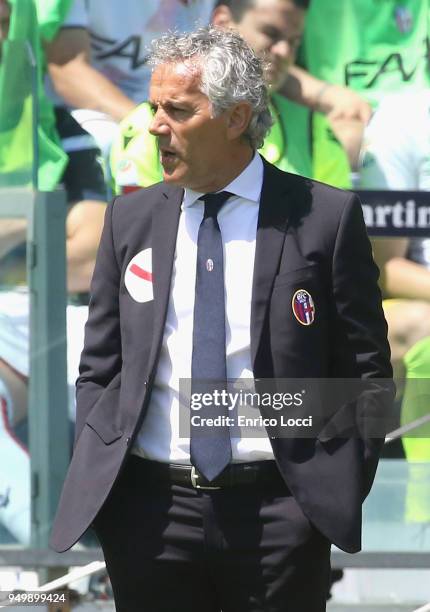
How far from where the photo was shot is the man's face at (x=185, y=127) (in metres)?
2.86

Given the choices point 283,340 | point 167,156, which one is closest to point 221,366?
point 283,340

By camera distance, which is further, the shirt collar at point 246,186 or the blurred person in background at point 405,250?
the blurred person in background at point 405,250

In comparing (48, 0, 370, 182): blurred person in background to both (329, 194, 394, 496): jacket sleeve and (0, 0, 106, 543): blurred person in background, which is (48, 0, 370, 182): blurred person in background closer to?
(0, 0, 106, 543): blurred person in background

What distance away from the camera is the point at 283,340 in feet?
9.28

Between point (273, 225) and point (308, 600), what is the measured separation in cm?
83

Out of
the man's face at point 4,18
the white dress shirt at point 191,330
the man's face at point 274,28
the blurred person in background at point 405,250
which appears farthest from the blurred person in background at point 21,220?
the white dress shirt at point 191,330

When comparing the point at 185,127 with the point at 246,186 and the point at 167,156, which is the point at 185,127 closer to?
the point at 167,156

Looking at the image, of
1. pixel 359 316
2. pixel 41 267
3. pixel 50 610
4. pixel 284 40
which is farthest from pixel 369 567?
pixel 359 316

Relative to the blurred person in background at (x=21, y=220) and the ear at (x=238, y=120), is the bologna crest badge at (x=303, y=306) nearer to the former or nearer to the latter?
the ear at (x=238, y=120)

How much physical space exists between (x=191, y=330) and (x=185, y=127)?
45 cm

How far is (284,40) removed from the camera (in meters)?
5.02

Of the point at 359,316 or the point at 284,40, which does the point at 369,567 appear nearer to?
the point at 284,40

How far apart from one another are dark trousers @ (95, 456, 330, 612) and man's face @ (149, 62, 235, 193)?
655 mm

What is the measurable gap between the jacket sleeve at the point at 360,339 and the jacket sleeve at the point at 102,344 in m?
0.50
